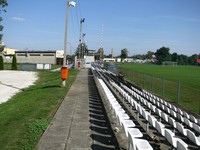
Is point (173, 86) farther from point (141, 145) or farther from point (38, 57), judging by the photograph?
point (38, 57)

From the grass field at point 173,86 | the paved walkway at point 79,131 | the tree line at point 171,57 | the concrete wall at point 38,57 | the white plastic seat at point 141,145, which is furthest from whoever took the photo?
the tree line at point 171,57

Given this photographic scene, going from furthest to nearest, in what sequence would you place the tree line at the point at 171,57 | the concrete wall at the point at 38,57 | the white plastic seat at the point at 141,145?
the tree line at the point at 171,57
the concrete wall at the point at 38,57
the white plastic seat at the point at 141,145

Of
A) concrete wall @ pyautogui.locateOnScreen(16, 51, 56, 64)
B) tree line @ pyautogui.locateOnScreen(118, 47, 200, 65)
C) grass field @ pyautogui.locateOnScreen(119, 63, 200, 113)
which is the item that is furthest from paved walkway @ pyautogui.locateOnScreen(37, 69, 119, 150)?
tree line @ pyautogui.locateOnScreen(118, 47, 200, 65)

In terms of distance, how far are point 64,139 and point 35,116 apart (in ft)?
12.4

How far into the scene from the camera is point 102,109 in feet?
41.9

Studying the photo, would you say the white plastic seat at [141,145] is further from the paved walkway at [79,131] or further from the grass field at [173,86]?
the grass field at [173,86]

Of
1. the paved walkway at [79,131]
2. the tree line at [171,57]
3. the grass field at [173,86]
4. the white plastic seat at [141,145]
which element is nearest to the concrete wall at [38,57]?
the grass field at [173,86]

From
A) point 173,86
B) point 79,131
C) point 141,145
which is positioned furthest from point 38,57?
point 141,145

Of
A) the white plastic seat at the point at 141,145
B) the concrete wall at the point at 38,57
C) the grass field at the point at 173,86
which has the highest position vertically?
the concrete wall at the point at 38,57

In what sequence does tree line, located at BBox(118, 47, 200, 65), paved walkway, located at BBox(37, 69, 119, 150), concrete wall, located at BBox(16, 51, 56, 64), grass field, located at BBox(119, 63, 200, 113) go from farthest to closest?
tree line, located at BBox(118, 47, 200, 65), concrete wall, located at BBox(16, 51, 56, 64), grass field, located at BBox(119, 63, 200, 113), paved walkway, located at BBox(37, 69, 119, 150)

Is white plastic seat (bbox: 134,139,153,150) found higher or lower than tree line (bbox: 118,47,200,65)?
lower

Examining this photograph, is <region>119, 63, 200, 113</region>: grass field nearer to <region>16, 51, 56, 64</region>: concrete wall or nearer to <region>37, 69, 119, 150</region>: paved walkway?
<region>37, 69, 119, 150</region>: paved walkway

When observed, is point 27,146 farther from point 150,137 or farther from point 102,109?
point 102,109

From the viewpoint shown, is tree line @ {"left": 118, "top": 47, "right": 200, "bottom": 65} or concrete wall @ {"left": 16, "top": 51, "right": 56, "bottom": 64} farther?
tree line @ {"left": 118, "top": 47, "right": 200, "bottom": 65}
